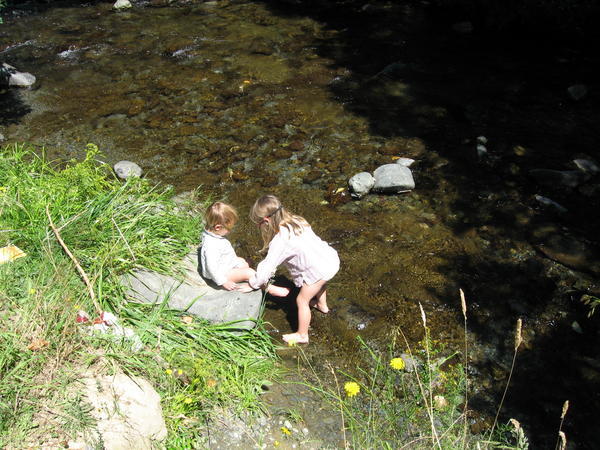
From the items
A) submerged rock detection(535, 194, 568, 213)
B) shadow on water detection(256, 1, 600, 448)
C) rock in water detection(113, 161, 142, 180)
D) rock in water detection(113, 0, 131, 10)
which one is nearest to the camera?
shadow on water detection(256, 1, 600, 448)

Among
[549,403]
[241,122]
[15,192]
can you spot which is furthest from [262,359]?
[241,122]

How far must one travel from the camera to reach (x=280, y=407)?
127 inches

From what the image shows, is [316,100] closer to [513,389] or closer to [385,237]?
[385,237]

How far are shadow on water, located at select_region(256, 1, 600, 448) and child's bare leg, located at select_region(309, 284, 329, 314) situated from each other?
84 centimetres

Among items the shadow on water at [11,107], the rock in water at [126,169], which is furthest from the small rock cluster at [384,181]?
the shadow on water at [11,107]

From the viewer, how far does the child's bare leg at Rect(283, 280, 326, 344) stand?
3684 millimetres

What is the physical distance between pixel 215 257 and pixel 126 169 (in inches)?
82.9

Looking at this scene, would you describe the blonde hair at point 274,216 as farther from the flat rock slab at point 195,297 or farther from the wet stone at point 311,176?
the wet stone at point 311,176

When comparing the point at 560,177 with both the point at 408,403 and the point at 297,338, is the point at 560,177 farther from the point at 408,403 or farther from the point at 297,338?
the point at 297,338

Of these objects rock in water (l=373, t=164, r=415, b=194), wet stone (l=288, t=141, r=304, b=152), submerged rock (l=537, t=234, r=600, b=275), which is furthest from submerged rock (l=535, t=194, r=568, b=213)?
wet stone (l=288, t=141, r=304, b=152)

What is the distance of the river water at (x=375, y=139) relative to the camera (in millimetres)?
3840

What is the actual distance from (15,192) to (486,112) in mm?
4866

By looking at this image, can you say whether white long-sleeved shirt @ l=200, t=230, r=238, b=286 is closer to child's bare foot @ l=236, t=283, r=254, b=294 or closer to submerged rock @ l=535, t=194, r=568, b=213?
child's bare foot @ l=236, t=283, r=254, b=294

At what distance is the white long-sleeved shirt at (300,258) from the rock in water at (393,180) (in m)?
1.57
